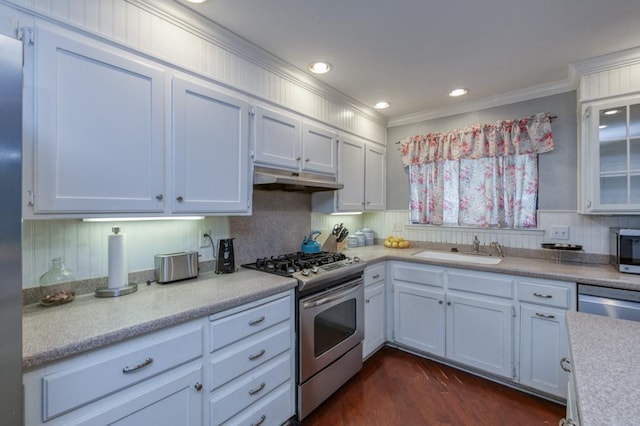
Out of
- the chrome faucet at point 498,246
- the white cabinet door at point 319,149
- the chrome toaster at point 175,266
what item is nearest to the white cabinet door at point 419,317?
the chrome faucet at point 498,246

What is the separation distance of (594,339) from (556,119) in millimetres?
2362

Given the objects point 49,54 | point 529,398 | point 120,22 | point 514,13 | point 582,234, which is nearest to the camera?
point 49,54

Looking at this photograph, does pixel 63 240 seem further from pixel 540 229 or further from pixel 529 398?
pixel 540 229

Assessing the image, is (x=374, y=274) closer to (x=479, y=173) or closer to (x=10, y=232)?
(x=479, y=173)

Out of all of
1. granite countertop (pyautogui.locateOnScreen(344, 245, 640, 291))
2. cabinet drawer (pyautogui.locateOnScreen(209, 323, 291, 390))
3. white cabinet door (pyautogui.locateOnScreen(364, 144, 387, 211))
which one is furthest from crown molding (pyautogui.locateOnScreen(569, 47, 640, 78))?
cabinet drawer (pyautogui.locateOnScreen(209, 323, 291, 390))

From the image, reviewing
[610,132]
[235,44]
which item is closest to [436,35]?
[235,44]

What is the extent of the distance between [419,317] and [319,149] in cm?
181

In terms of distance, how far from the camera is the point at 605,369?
2.69ft

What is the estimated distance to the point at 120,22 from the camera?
1422 millimetres

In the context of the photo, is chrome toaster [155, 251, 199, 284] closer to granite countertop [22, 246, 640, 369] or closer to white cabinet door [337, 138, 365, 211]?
granite countertop [22, 246, 640, 369]

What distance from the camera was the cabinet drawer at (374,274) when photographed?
8.57ft

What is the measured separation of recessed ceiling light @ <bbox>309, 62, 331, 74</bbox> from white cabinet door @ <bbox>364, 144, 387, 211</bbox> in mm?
1134

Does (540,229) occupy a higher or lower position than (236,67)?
lower

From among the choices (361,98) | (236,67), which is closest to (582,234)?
(361,98)
